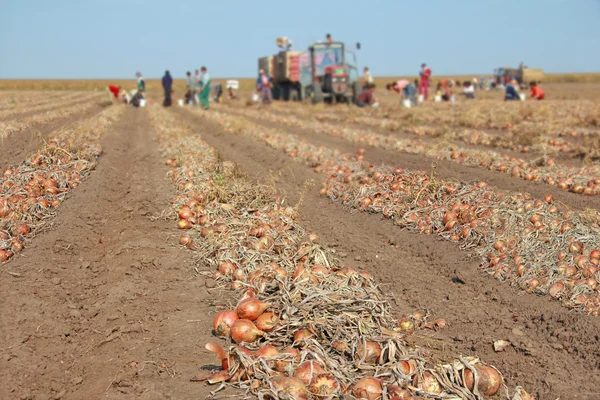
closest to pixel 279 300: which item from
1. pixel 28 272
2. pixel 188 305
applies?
pixel 188 305

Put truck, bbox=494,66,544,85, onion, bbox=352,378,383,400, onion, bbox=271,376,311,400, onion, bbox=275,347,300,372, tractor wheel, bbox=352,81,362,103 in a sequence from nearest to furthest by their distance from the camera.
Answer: onion, bbox=271,376,311,400
onion, bbox=352,378,383,400
onion, bbox=275,347,300,372
tractor wheel, bbox=352,81,362,103
truck, bbox=494,66,544,85

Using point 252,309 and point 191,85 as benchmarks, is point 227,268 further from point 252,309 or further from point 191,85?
point 191,85

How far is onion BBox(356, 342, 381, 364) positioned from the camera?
2.94m

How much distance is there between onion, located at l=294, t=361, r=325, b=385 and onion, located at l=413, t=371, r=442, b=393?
1.59ft

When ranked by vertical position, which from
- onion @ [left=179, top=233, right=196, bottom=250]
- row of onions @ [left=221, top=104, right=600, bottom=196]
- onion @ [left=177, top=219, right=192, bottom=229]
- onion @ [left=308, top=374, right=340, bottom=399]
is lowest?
onion @ [left=308, top=374, right=340, bottom=399]

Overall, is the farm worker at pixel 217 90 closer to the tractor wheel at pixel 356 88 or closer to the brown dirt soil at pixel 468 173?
the tractor wheel at pixel 356 88

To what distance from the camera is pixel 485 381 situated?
9.30 ft

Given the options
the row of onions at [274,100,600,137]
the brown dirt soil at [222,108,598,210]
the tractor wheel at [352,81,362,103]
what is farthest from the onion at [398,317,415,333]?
the tractor wheel at [352,81,362,103]

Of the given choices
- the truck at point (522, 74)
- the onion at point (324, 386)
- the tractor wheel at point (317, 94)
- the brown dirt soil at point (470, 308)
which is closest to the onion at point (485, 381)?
the brown dirt soil at point (470, 308)

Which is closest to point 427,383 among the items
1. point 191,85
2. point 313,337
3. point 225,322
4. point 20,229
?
point 313,337

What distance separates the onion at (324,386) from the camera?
2619mm

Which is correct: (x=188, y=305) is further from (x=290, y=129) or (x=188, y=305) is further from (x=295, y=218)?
(x=290, y=129)

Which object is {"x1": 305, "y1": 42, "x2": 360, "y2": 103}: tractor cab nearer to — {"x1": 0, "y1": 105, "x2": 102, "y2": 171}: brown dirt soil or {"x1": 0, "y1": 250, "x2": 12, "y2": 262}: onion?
{"x1": 0, "y1": 105, "x2": 102, "y2": 171}: brown dirt soil

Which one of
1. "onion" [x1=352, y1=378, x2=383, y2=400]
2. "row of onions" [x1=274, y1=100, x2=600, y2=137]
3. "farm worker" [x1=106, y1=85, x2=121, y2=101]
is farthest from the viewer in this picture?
"farm worker" [x1=106, y1=85, x2=121, y2=101]
